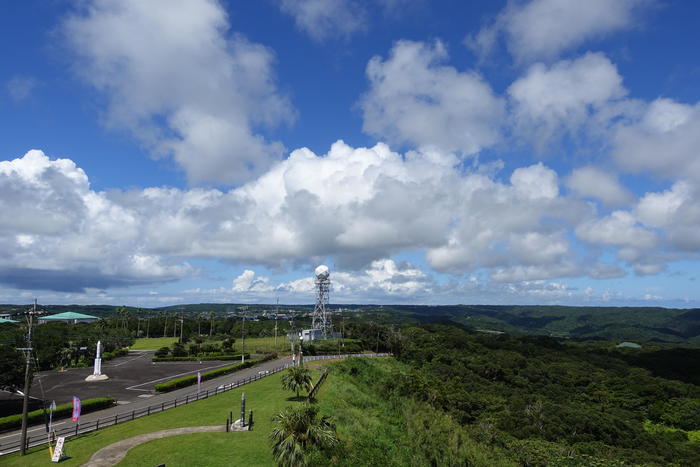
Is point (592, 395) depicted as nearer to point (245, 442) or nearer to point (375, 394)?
point (375, 394)

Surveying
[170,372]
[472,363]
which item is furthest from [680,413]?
[170,372]

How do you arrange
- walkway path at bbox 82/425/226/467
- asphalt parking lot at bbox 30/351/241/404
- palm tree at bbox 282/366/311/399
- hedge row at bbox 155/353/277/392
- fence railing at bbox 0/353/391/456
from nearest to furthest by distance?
walkway path at bbox 82/425/226/467
fence railing at bbox 0/353/391/456
palm tree at bbox 282/366/311/399
asphalt parking lot at bbox 30/351/241/404
hedge row at bbox 155/353/277/392

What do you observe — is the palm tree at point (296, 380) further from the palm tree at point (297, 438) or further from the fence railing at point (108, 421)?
the palm tree at point (297, 438)

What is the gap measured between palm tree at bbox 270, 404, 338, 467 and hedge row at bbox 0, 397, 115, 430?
26184 millimetres

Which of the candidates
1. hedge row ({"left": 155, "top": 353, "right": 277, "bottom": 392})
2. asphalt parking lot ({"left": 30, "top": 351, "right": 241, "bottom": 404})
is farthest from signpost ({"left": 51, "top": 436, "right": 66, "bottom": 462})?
hedge row ({"left": 155, "top": 353, "right": 277, "bottom": 392})

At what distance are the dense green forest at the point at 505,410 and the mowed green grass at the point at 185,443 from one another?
626 cm

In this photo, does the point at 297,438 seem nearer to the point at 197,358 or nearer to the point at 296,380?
the point at 296,380

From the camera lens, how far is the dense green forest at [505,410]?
46.0 meters

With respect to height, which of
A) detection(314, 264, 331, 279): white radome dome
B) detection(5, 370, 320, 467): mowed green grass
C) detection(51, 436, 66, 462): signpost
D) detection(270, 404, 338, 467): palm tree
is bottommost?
detection(5, 370, 320, 467): mowed green grass

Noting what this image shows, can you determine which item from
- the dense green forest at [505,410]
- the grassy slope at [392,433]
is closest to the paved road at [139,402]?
the grassy slope at [392,433]

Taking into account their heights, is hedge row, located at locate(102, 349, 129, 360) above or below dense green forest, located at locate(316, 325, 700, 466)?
above

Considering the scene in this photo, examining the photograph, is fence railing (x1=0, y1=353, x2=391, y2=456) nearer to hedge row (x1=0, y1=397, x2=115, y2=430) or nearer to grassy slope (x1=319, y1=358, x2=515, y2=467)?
hedge row (x1=0, y1=397, x2=115, y2=430)

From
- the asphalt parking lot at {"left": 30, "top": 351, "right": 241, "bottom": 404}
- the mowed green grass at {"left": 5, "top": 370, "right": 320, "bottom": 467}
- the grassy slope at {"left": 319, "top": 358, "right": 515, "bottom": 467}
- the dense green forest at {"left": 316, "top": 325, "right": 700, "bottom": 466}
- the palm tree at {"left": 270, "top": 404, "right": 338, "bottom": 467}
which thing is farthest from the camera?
the asphalt parking lot at {"left": 30, "top": 351, "right": 241, "bottom": 404}

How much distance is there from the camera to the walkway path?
94.6 ft
